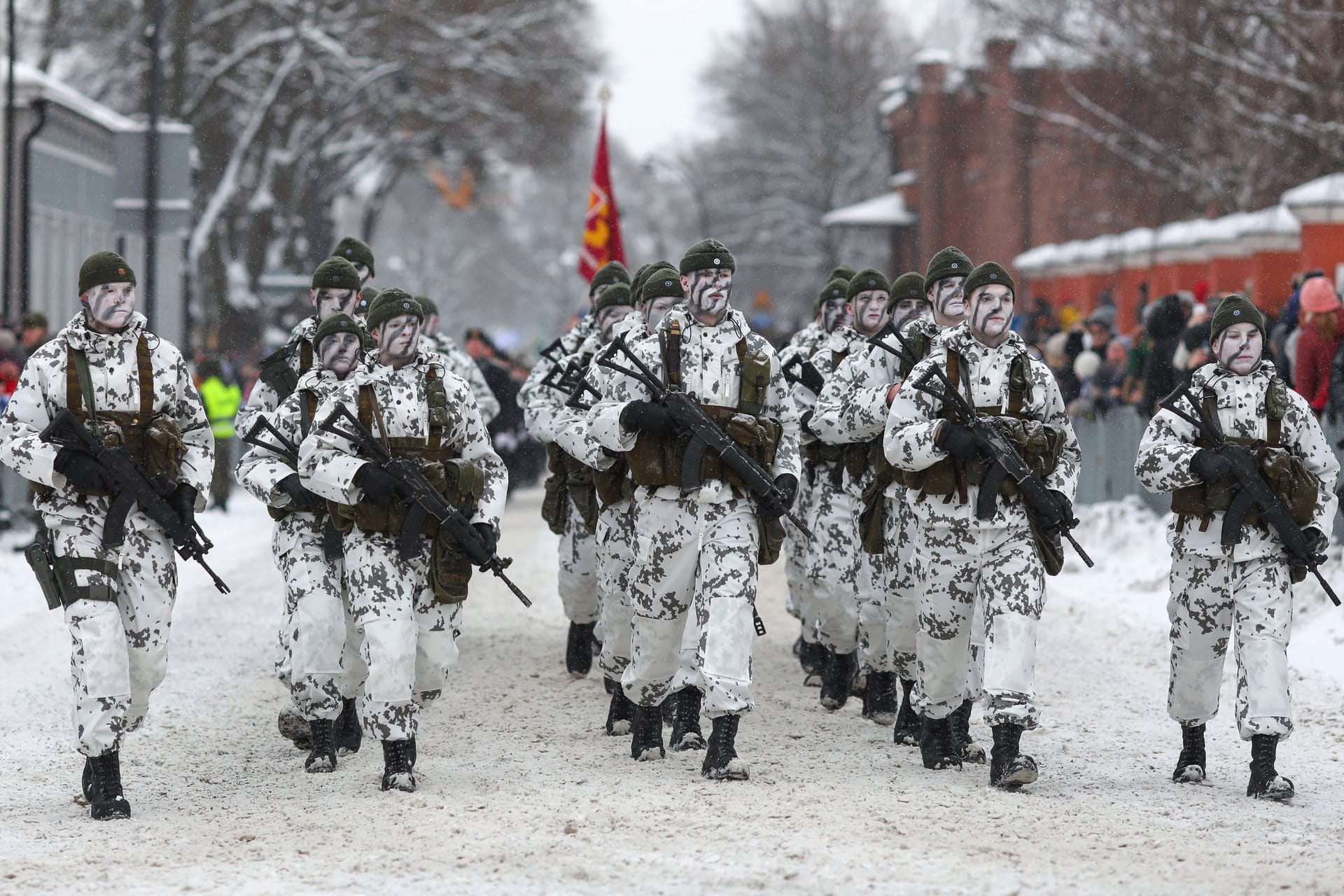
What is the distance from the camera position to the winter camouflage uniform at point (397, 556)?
7.74 metres

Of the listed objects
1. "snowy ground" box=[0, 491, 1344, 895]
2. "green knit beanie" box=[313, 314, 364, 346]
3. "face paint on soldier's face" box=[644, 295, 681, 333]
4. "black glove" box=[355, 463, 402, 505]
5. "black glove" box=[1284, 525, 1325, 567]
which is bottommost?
"snowy ground" box=[0, 491, 1344, 895]

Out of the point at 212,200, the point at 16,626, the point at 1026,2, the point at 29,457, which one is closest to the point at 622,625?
the point at 29,457

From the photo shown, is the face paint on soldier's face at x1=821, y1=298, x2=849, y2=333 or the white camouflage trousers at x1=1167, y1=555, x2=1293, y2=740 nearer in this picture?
the white camouflage trousers at x1=1167, y1=555, x2=1293, y2=740

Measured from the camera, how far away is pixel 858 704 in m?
10.2

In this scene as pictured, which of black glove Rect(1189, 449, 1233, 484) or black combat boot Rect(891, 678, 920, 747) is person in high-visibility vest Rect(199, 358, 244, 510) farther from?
black glove Rect(1189, 449, 1233, 484)

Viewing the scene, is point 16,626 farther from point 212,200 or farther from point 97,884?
point 212,200

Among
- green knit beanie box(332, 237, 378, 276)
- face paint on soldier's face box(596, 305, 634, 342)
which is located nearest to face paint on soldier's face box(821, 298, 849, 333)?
face paint on soldier's face box(596, 305, 634, 342)

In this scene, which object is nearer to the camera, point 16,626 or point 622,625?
point 622,625

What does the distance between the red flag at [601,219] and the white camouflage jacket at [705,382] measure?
9.06 metres

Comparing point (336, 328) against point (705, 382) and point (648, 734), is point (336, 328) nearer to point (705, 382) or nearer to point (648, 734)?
point (705, 382)

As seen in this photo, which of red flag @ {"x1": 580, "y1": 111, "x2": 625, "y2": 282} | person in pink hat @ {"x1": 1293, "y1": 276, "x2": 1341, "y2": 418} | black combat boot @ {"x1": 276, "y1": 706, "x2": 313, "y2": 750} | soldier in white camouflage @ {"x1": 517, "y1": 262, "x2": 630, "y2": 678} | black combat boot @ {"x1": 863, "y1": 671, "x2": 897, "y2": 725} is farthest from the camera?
red flag @ {"x1": 580, "y1": 111, "x2": 625, "y2": 282}

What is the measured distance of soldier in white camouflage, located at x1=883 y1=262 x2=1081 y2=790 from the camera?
7891 millimetres

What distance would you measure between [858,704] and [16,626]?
5.61m

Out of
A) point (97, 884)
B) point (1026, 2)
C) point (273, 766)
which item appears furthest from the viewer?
point (1026, 2)
